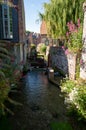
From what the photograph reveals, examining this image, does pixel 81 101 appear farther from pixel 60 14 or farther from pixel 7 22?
pixel 60 14

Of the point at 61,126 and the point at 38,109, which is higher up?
the point at 61,126

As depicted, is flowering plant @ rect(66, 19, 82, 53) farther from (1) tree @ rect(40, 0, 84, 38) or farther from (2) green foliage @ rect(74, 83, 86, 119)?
(1) tree @ rect(40, 0, 84, 38)

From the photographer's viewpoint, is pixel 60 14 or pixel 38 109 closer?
pixel 38 109

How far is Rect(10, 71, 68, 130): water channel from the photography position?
6411 mm

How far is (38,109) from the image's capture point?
771 cm

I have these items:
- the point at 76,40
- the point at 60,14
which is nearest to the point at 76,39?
the point at 76,40

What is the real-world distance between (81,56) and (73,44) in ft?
3.81

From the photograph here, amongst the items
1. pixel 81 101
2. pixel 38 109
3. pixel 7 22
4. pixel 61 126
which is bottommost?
pixel 38 109

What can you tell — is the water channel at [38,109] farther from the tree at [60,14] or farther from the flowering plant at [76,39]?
the tree at [60,14]

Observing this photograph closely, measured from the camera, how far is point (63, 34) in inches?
659

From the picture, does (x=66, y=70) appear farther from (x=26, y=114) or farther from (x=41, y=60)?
(x=41, y=60)

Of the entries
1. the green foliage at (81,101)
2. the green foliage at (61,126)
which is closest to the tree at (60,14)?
the green foliage at (81,101)

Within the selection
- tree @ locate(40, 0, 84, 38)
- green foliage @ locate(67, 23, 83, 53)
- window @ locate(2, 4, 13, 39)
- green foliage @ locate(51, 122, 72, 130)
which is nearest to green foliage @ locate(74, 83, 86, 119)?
green foliage @ locate(51, 122, 72, 130)

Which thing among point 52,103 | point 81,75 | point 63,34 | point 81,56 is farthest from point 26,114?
point 63,34
